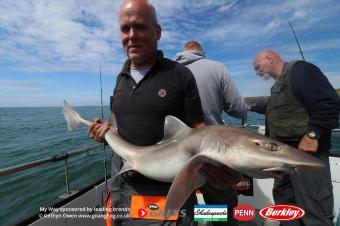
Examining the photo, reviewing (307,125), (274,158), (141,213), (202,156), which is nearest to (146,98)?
(202,156)

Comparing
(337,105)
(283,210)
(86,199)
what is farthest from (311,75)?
(86,199)

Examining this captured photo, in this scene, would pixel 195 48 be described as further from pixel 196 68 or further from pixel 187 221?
pixel 187 221

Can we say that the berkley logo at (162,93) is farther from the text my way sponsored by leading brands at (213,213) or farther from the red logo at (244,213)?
the red logo at (244,213)

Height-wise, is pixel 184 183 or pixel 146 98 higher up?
pixel 146 98

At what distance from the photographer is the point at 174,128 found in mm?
2156

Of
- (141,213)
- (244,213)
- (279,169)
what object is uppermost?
(279,169)

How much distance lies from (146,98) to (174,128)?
0.43 metres

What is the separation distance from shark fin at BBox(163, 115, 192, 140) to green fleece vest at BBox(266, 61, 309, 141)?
93.5 inches

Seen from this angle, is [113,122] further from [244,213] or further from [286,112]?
[244,213]

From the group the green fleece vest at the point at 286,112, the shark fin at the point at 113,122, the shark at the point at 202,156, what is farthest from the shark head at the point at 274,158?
the green fleece vest at the point at 286,112

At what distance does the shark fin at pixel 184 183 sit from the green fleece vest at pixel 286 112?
251cm

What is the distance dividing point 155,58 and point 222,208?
193 cm

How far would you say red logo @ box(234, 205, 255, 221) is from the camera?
473 centimetres

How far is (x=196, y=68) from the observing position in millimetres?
3570
